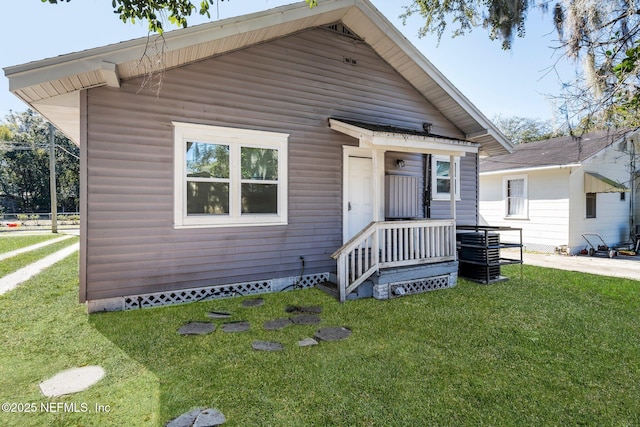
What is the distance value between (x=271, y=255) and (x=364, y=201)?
235cm

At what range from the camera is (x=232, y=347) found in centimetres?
358

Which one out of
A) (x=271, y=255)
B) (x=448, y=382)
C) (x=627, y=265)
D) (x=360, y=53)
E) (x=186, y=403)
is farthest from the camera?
(x=627, y=265)

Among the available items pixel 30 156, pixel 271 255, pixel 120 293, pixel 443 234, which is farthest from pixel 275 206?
pixel 30 156

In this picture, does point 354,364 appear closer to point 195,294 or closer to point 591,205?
point 195,294

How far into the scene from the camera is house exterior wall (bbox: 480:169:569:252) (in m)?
11.0

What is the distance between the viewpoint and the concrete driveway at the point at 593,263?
808cm

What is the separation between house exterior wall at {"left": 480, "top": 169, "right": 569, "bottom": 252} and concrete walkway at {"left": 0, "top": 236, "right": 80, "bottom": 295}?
14.8m

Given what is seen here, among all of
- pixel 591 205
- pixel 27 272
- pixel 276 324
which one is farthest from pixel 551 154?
pixel 27 272

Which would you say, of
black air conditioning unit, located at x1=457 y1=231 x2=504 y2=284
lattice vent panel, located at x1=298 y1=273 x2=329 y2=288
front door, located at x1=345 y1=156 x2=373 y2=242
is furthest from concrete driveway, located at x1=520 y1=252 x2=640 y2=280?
lattice vent panel, located at x1=298 y1=273 x2=329 y2=288

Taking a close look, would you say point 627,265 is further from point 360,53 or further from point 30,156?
point 30,156

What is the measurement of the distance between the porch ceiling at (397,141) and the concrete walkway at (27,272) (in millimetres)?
6821

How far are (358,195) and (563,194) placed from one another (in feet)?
28.2

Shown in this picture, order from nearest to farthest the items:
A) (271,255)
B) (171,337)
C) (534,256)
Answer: (171,337) → (271,255) → (534,256)

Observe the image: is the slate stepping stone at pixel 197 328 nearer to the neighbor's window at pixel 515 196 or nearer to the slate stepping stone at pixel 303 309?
the slate stepping stone at pixel 303 309
